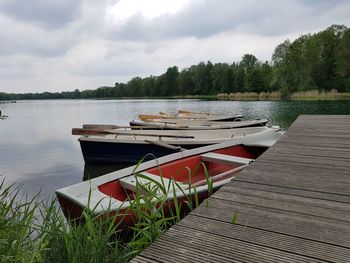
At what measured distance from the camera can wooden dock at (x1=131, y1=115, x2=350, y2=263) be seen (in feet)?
4.37

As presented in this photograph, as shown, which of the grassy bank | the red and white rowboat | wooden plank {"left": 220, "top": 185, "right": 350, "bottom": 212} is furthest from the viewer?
the grassy bank

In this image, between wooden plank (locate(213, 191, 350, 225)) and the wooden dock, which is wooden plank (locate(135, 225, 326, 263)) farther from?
wooden plank (locate(213, 191, 350, 225))

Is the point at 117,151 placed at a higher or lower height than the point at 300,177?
lower

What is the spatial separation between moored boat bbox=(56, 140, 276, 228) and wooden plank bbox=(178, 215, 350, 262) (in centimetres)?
55

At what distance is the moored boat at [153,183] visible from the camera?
8.38 ft

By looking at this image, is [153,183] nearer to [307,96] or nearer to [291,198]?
[291,198]

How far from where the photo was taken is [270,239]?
1.46m

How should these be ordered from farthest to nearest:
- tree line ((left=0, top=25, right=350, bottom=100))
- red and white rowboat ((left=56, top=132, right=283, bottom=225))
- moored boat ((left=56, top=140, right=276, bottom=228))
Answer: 1. tree line ((left=0, top=25, right=350, bottom=100))
2. red and white rowboat ((left=56, top=132, right=283, bottom=225))
3. moored boat ((left=56, top=140, right=276, bottom=228))

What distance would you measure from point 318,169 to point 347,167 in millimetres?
287

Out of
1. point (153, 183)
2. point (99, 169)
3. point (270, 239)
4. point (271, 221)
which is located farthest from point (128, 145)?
point (270, 239)

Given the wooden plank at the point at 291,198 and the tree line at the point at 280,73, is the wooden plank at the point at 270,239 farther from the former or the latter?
the tree line at the point at 280,73

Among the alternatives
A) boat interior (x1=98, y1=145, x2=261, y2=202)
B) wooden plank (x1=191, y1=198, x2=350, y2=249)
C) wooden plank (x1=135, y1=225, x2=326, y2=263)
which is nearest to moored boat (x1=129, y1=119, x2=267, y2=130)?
boat interior (x1=98, y1=145, x2=261, y2=202)

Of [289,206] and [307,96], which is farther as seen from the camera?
[307,96]

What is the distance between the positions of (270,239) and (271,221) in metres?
0.21
